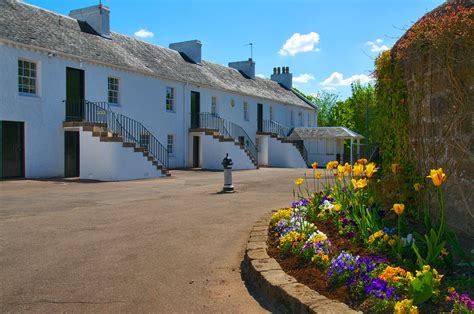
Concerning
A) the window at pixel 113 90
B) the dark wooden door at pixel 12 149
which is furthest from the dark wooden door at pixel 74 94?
the dark wooden door at pixel 12 149

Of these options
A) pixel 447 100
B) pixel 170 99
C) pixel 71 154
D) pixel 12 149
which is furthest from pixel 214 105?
pixel 447 100

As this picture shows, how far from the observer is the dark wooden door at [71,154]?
19.2 metres

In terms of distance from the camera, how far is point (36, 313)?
3.86 m

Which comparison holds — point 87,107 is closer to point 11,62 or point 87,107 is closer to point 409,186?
point 11,62

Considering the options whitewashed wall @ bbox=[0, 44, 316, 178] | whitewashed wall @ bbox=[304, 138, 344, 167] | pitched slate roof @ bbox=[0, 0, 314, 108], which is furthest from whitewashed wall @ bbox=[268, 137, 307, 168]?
whitewashed wall @ bbox=[0, 44, 316, 178]

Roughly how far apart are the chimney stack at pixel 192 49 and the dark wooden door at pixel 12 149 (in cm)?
1627

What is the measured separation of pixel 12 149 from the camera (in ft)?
56.4

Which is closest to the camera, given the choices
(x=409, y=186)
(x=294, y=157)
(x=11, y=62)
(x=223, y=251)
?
(x=409, y=186)

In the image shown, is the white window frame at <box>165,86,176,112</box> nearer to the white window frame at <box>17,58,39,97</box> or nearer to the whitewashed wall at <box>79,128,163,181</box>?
the whitewashed wall at <box>79,128,163,181</box>

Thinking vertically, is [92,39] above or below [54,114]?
above

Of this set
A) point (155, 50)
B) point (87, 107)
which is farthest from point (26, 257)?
point (155, 50)

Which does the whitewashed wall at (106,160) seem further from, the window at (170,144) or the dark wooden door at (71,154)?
the window at (170,144)

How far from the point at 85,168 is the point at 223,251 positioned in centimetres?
1407

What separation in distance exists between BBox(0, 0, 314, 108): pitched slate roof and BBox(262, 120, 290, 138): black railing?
3440 mm
